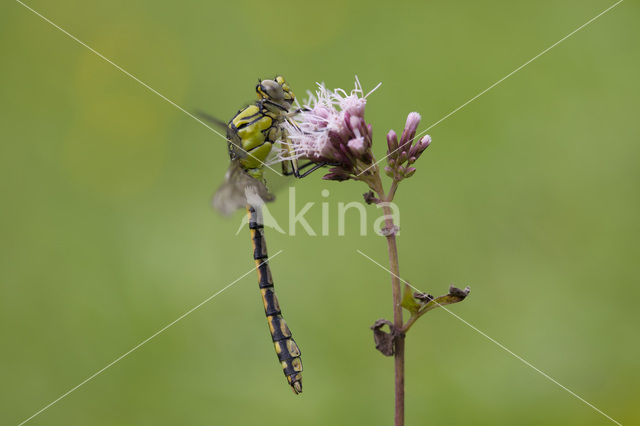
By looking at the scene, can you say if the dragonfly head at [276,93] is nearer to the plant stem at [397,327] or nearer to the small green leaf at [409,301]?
the plant stem at [397,327]

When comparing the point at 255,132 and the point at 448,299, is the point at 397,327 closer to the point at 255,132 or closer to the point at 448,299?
the point at 448,299

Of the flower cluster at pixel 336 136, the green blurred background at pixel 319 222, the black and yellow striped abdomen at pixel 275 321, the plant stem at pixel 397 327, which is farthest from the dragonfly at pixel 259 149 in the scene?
the green blurred background at pixel 319 222

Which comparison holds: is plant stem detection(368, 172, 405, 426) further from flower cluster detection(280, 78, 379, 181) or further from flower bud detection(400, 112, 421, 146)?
flower bud detection(400, 112, 421, 146)

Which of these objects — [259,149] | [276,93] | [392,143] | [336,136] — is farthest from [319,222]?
[392,143]

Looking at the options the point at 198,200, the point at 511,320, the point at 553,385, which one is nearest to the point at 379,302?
the point at 511,320

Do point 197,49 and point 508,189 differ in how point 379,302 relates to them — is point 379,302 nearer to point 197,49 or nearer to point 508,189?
point 508,189

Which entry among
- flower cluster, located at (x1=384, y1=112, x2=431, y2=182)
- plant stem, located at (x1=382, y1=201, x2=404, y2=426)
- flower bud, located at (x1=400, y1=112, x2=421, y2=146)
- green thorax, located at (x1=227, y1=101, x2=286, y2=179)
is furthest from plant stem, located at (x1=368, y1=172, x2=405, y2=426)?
green thorax, located at (x1=227, y1=101, x2=286, y2=179)
